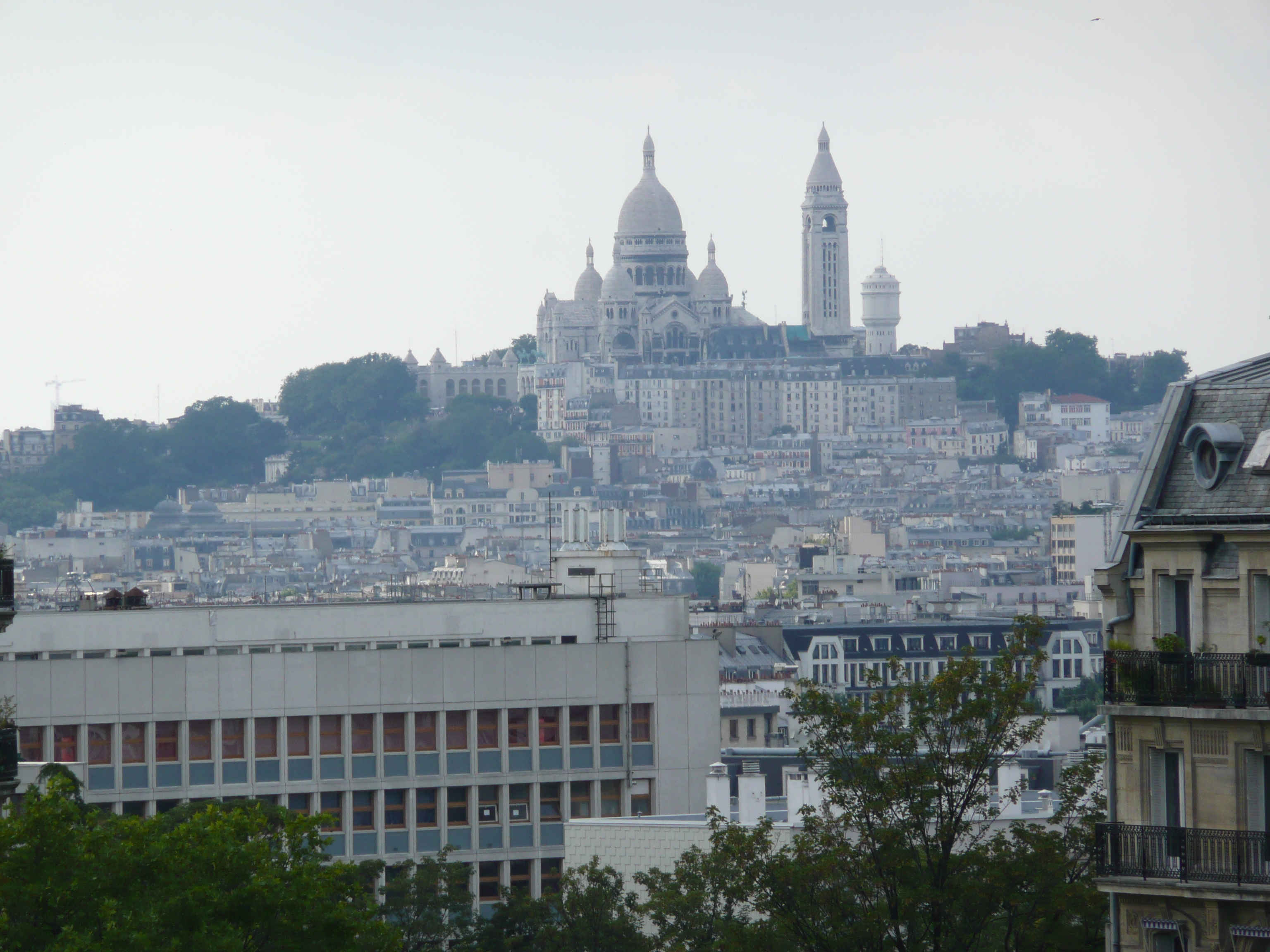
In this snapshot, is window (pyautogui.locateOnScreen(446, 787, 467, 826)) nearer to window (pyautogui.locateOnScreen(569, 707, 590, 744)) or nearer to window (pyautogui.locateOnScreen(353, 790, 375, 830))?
window (pyautogui.locateOnScreen(353, 790, 375, 830))

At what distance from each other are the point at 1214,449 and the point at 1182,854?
2.66m

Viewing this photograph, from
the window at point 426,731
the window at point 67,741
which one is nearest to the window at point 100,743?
the window at point 67,741

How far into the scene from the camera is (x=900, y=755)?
24.6 metres

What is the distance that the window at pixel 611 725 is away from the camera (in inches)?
1610

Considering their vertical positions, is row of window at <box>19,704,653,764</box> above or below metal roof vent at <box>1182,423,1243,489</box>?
below

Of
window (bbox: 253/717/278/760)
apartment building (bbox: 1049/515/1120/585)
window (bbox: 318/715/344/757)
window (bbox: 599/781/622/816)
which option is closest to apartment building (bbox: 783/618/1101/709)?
apartment building (bbox: 1049/515/1120/585)

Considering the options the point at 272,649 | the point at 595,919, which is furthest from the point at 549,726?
the point at 595,919

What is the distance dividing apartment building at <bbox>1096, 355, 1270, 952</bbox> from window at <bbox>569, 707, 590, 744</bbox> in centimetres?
1972

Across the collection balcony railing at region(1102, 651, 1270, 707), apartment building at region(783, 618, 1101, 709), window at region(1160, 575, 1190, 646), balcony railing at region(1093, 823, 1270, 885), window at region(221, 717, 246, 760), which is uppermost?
window at region(1160, 575, 1190, 646)

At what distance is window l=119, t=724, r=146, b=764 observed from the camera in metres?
38.8

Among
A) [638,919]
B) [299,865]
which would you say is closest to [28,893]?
[299,865]

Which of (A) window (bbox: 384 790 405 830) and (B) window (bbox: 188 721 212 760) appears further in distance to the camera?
(A) window (bbox: 384 790 405 830)

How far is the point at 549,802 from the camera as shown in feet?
133

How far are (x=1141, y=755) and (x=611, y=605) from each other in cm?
2244
